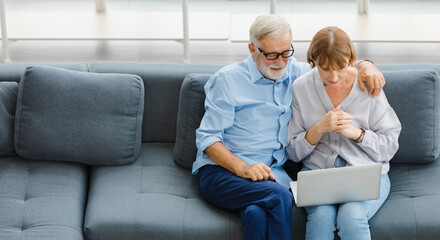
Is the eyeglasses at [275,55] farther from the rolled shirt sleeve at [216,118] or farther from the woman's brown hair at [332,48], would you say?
the rolled shirt sleeve at [216,118]

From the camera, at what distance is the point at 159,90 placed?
322 cm

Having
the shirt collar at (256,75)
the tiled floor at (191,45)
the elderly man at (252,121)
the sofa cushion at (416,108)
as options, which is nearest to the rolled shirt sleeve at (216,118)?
the elderly man at (252,121)

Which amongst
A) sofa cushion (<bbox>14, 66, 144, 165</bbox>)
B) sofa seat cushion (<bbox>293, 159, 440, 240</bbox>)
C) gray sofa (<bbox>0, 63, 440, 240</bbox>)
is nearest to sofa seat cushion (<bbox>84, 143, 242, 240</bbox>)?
gray sofa (<bbox>0, 63, 440, 240</bbox>)

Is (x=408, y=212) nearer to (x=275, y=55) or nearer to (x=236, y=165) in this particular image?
(x=236, y=165)

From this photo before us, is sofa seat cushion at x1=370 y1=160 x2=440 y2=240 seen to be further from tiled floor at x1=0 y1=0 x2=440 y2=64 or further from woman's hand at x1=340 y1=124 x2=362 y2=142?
tiled floor at x1=0 y1=0 x2=440 y2=64

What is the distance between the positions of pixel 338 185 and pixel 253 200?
33cm

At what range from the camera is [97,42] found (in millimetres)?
4586

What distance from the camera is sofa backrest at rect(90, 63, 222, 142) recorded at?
321cm

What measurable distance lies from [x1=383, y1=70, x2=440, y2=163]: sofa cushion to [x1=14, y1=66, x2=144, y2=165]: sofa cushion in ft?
3.68

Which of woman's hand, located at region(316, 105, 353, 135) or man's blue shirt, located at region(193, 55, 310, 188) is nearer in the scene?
woman's hand, located at region(316, 105, 353, 135)

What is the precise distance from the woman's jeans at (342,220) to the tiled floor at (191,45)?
171 centimetres

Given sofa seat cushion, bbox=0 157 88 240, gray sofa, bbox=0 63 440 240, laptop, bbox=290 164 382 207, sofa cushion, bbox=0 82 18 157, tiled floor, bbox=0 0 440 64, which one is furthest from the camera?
tiled floor, bbox=0 0 440 64

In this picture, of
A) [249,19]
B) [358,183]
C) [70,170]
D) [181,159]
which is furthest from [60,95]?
[249,19]

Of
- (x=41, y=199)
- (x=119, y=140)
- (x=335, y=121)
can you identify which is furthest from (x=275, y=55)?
(x=41, y=199)
